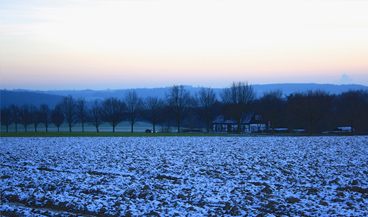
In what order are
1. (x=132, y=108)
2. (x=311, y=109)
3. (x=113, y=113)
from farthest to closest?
(x=132, y=108) < (x=113, y=113) < (x=311, y=109)

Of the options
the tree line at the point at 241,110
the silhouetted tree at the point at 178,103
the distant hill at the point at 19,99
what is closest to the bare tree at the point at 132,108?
the tree line at the point at 241,110

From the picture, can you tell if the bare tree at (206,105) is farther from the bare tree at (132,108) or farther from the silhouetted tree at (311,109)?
the silhouetted tree at (311,109)

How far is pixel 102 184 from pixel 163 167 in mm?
4529

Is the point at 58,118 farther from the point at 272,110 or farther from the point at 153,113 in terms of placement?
the point at 272,110

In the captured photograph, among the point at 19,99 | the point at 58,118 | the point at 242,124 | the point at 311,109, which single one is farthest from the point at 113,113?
the point at 19,99

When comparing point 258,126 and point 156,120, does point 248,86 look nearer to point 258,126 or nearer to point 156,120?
point 258,126

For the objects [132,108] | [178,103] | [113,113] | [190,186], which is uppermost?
[178,103]

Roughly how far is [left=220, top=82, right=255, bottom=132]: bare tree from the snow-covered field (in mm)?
47928

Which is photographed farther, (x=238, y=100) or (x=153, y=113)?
(x=153, y=113)

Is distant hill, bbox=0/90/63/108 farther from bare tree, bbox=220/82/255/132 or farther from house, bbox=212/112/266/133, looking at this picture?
bare tree, bbox=220/82/255/132

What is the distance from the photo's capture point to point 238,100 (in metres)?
73.8

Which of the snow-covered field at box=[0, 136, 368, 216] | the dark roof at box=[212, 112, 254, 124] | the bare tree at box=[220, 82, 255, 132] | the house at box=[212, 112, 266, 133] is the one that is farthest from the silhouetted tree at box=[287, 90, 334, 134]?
the snow-covered field at box=[0, 136, 368, 216]

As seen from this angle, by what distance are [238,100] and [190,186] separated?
6096 centimetres

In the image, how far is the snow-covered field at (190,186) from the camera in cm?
1116
